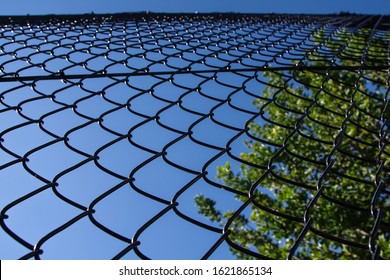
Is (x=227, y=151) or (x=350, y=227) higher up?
(x=350, y=227)

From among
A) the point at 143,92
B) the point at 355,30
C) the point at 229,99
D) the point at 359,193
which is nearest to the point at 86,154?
the point at 143,92

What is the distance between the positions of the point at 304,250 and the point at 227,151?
15.2 ft

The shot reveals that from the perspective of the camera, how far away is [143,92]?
98.3 inches

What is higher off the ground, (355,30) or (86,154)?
(355,30)

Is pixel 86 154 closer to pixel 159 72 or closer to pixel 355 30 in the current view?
pixel 159 72

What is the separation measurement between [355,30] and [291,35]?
33.9 inches

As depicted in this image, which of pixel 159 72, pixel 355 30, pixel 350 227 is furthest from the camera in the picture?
pixel 350 227

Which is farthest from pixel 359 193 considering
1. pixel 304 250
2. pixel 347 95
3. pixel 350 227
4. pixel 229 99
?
pixel 229 99

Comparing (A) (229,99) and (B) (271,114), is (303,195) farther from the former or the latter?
(A) (229,99)

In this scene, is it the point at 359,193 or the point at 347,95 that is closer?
the point at 359,193

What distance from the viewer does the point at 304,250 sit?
6.26m

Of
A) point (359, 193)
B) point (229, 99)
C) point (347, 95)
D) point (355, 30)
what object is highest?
point (347, 95)

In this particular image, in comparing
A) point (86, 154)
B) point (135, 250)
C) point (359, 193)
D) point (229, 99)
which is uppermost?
point (359, 193)

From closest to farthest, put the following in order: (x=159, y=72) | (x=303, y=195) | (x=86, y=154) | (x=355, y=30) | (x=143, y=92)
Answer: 1. (x=86, y=154)
2. (x=143, y=92)
3. (x=159, y=72)
4. (x=355, y=30)
5. (x=303, y=195)
